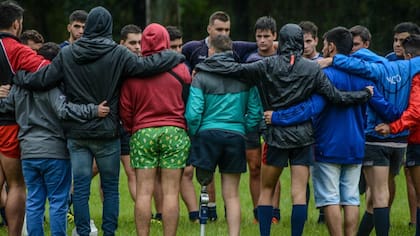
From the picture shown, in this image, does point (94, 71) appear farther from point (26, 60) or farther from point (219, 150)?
point (219, 150)

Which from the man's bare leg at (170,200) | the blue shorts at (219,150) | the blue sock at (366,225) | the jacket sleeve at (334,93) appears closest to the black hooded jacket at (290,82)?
the jacket sleeve at (334,93)

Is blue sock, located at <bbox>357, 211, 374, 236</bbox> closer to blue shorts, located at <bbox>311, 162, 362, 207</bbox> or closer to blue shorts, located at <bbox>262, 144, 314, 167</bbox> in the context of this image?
blue shorts, located at <bbox>311, 162, 362, 207</bbox>

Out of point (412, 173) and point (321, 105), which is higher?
point (321, 105)

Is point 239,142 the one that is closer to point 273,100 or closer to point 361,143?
point 273,100

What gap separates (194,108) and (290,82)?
1.00 metres

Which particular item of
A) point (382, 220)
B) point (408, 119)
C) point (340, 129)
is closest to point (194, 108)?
point (340, 129)

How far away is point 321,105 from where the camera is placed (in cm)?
960

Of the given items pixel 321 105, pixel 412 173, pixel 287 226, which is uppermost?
pixel 321 105

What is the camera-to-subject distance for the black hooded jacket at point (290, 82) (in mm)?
9523

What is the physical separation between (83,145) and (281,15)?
24.9m

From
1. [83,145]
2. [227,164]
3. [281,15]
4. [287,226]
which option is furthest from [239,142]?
[281,15]

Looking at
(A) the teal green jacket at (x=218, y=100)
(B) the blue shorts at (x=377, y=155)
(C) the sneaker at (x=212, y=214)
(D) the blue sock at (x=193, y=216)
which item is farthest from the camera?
(C) the sneaker at (x=212, y=214)

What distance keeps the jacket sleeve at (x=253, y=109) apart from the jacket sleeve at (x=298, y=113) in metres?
0.33

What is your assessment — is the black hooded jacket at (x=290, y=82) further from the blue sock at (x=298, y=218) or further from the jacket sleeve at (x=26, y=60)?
the jacket sleeve at (x=26, y=60)
